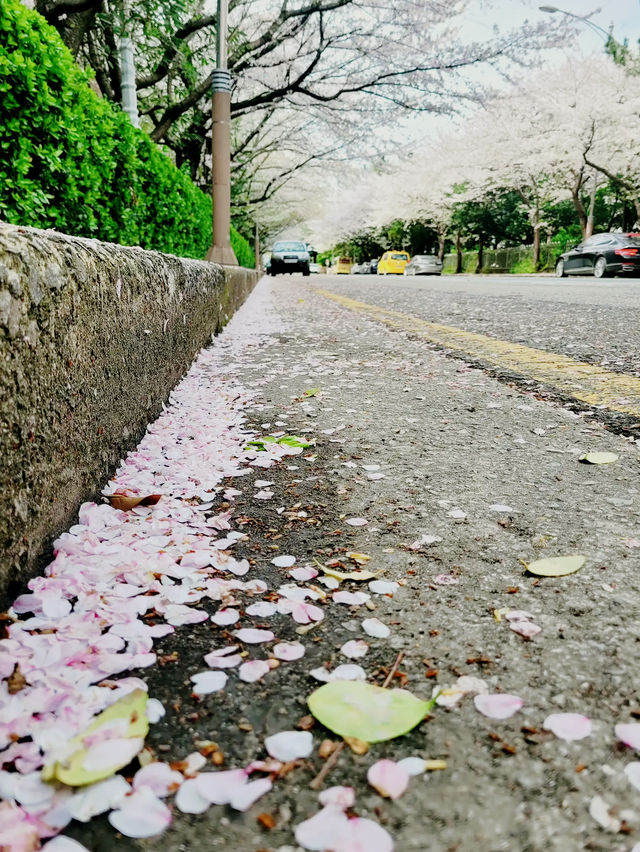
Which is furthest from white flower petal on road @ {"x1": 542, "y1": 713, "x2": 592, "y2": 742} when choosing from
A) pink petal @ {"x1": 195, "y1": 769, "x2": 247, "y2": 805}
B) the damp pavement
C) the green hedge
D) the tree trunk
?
the tree trunk

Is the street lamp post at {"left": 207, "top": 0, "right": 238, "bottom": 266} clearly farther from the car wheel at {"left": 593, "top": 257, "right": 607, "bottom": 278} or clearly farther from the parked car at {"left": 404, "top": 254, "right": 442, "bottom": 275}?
the parked car at {"left": 404, "top": 254, "right": 442, "bottom": 275}

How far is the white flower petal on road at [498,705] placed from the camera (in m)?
0.79

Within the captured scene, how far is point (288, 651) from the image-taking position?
3.11 ft

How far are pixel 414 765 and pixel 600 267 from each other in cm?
2008

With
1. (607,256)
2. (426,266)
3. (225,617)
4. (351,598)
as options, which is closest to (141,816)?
(225,617)

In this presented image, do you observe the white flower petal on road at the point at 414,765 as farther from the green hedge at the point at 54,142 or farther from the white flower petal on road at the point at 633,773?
the green hedge at the point at 54,142

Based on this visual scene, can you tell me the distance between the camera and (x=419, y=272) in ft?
112

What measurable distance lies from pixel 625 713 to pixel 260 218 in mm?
39567

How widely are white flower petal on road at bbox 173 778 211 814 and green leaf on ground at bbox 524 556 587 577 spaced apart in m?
0.69

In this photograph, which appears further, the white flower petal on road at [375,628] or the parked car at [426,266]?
the parked car at [426,266]

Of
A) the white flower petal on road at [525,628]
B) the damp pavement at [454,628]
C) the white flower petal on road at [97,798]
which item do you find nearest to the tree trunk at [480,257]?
the damp pavement at [454,628]

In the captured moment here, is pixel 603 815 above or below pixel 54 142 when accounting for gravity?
below

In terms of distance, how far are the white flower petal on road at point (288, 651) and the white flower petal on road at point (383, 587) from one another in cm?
20

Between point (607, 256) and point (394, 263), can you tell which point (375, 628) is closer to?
point (607, 256)
